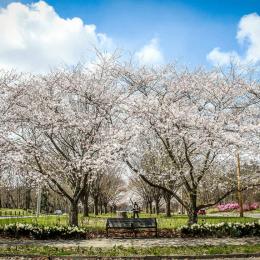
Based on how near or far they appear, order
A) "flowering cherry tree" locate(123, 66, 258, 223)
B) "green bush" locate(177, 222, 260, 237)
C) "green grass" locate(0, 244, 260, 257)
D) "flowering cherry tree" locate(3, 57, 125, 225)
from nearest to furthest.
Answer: "green grass" locate(0, 244, 260, 257), "green bush" locate(177, 222, 260, 237), "flowering cherry tree" locate(123, 66, 258, 223), "flowering cherry tree" locate(3, 57, 125, 225)

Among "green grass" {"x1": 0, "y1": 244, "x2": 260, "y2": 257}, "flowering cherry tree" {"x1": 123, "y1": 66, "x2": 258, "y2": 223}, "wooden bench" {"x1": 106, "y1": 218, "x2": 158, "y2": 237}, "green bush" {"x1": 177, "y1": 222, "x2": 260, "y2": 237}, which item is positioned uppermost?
"flowering cherry tree" {"x1": 123, "y1": 66, "x2": 258, "y2": 223}

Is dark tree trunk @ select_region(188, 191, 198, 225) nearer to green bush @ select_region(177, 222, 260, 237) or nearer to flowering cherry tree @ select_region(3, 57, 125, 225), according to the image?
green bush @ select_region(177, 222, 260, 237)

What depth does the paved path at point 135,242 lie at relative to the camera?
42.1 ft

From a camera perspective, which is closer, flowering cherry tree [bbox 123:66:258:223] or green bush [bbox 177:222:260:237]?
green bush [bbox 177:222:260:237]

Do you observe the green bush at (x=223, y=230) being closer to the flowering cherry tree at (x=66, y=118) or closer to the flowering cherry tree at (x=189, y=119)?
the flowering cherry tree at (x=189, y=119)

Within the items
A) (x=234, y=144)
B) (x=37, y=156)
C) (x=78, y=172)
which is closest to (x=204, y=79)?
(x=234, y=144)

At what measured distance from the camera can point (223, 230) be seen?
14.8 metres

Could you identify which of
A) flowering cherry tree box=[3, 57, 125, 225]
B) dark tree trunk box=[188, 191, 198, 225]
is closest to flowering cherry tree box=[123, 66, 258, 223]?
dark tree trunk box=[188, 191, 198, 225]

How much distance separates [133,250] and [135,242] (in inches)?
84.2

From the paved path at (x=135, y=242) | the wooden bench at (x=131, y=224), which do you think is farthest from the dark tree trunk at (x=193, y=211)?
the paved path at (x=135, y=242)

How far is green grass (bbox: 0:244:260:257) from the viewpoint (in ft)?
35.9

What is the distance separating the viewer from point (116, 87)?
62.6 ft

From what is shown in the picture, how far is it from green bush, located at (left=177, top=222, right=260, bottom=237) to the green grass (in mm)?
2604

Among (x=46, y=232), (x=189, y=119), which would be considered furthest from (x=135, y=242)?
(x=189, y=119)
